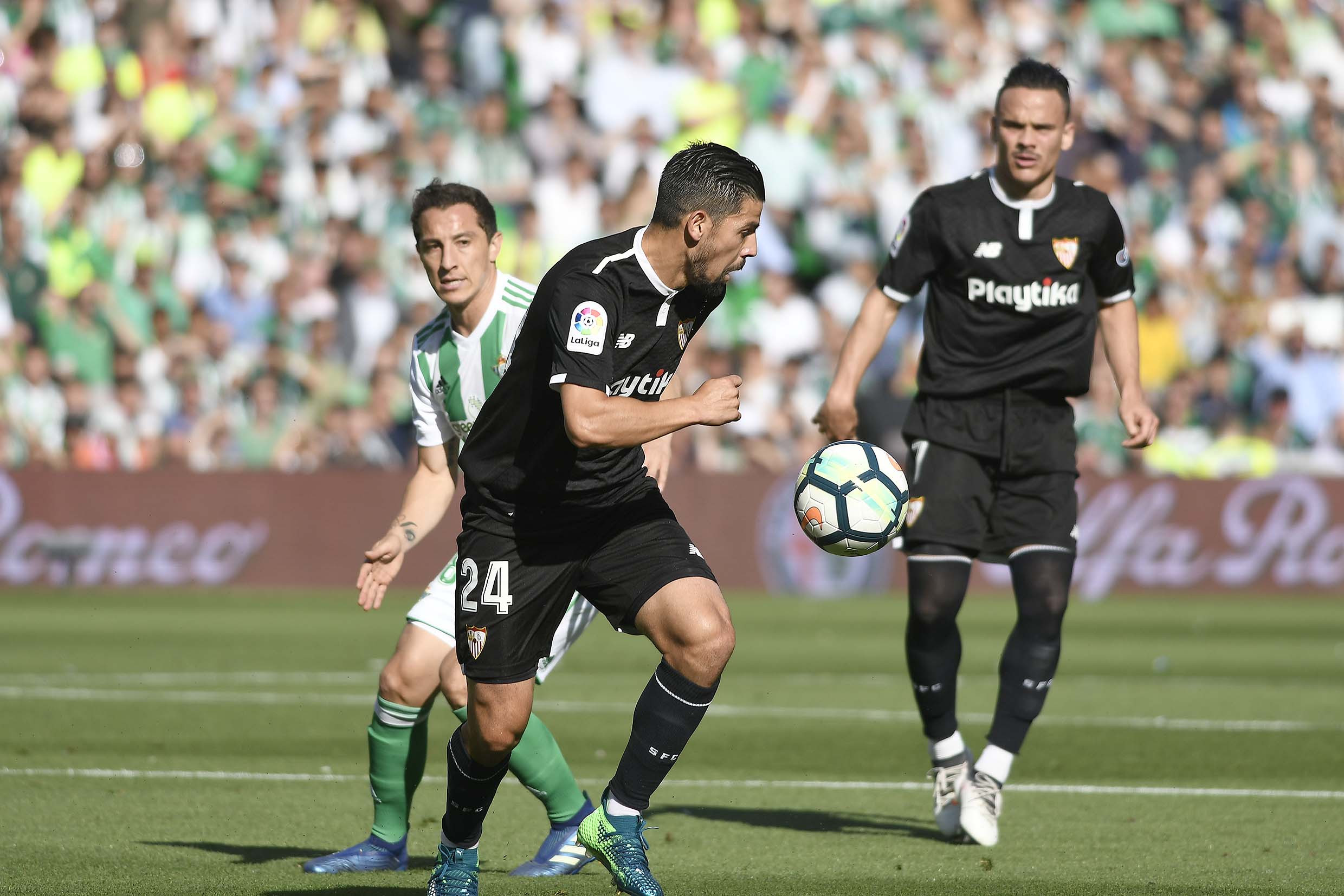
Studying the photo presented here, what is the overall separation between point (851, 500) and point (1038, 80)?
6.89ft

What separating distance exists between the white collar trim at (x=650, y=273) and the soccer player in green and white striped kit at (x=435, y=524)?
3.38ft

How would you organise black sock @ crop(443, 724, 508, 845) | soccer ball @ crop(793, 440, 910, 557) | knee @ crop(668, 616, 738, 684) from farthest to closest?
soccer ball @ crop(793, 440, 910, 557) → black sock @ crop(443, 724, 508, 845) → knee @ crop(668, 616, 738, 684)

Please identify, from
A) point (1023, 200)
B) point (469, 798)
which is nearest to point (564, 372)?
point (469, 798)

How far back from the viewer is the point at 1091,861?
20.7 ft

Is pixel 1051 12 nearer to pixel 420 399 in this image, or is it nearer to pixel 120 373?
pixel 120 373

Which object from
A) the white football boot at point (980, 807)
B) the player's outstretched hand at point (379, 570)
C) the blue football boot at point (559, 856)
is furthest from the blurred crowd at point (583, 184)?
the player's outstretched hand at point (379, 570)

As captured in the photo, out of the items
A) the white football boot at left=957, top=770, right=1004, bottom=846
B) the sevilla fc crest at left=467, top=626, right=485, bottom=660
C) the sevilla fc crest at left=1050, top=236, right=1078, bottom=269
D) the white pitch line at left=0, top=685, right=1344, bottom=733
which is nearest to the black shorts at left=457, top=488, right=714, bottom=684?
the sevilla fc crest at left=467, top=626, right=485, bottom=660

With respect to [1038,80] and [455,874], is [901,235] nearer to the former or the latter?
[1038,80]

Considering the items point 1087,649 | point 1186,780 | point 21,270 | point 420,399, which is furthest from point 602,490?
point 21,270

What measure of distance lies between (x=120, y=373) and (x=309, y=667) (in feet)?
22.0

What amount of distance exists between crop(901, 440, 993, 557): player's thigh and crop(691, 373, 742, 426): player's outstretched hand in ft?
7.86

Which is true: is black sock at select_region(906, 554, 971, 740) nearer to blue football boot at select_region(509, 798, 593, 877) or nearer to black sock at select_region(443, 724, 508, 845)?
blue football boot at select_region(509, 798, 593, 877)

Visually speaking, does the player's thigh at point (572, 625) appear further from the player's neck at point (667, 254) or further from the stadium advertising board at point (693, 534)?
the stadium advertising board at point (693, 534)

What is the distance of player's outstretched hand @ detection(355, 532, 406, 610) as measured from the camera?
238 inches
